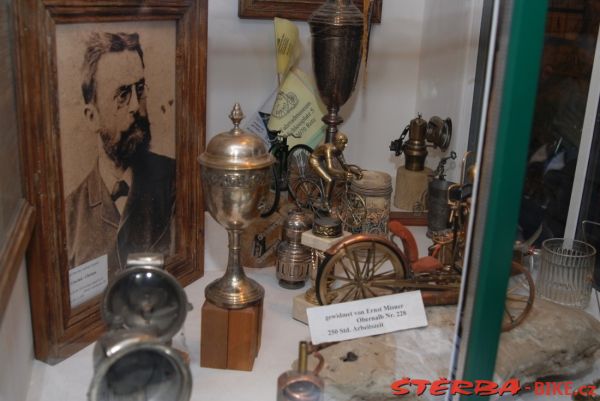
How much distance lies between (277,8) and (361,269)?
0.82m

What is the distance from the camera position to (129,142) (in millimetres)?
1323

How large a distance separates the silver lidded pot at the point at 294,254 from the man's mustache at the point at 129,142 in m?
0.33

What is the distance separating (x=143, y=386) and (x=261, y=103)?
1117mm

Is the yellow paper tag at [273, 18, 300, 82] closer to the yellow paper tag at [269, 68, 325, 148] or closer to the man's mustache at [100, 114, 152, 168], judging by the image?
the yellow paper tag at [269, 68, 325, 148]

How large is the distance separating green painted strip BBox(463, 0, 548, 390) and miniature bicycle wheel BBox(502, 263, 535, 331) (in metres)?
0.05

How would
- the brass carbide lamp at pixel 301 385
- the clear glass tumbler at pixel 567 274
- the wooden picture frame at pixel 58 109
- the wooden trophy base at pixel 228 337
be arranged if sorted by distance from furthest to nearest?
1. the clear glass tumbler at pixel 567 274
2. the wooden trophy base at pixel 228 337
3. the wooden picture frame at pixel 58 109
4. the brass carbide lamp at pixel 301 385

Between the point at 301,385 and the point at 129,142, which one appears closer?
the point at 301,385

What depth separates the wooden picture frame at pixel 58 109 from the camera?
108 centimetres

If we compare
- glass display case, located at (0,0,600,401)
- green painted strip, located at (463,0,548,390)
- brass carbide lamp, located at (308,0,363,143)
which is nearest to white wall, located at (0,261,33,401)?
glass display case, located at (0,0,600,401)

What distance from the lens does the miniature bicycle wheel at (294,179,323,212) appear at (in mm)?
1581

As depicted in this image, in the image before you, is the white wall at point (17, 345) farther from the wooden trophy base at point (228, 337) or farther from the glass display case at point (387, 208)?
the wooden trophy base at point (228, 337)

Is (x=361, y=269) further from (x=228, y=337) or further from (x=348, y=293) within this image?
(x=228, y=337)

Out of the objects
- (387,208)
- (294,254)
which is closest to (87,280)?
(294,254)

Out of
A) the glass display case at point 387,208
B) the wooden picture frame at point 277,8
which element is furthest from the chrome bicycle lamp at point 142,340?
the wooden picture frame at point 277,8
